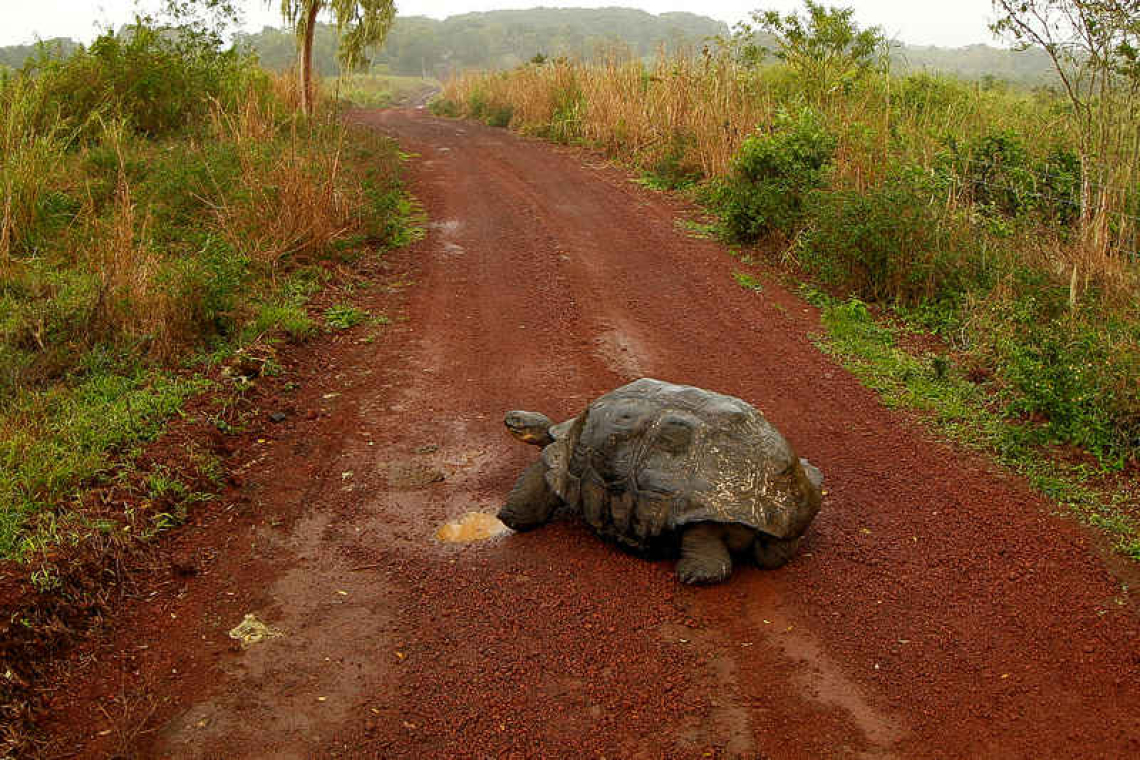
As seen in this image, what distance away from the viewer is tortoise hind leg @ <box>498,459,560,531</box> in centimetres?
441

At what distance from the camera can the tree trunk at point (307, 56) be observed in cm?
1510

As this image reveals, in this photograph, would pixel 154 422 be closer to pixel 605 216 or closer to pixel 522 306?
pixel 522 306

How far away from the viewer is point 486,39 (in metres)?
74.2

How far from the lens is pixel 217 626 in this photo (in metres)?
3.74

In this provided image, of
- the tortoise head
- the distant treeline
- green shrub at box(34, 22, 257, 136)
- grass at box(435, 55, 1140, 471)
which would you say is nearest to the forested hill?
the distant treeline

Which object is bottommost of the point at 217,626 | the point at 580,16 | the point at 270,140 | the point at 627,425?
the point at 217,626

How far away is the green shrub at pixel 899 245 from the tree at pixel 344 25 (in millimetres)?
9404

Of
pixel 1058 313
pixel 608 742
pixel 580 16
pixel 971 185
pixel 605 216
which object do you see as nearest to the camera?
pixel 608 742

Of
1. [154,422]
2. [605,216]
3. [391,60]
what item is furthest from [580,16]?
[154,422]

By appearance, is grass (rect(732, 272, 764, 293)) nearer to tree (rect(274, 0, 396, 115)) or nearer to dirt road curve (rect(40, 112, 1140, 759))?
dirt road curve (rect(40, 112, 1140, 759))

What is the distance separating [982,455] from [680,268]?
4.74 m

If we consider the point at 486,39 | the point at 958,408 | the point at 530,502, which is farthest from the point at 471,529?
the point at 486,39

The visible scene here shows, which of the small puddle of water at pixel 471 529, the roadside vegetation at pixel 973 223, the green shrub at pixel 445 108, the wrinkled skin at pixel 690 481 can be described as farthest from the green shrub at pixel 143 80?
the green shrub at pixel 445 108

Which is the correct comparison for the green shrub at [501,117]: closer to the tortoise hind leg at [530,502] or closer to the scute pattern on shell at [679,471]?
the tortoise hind leg at [530,502]
